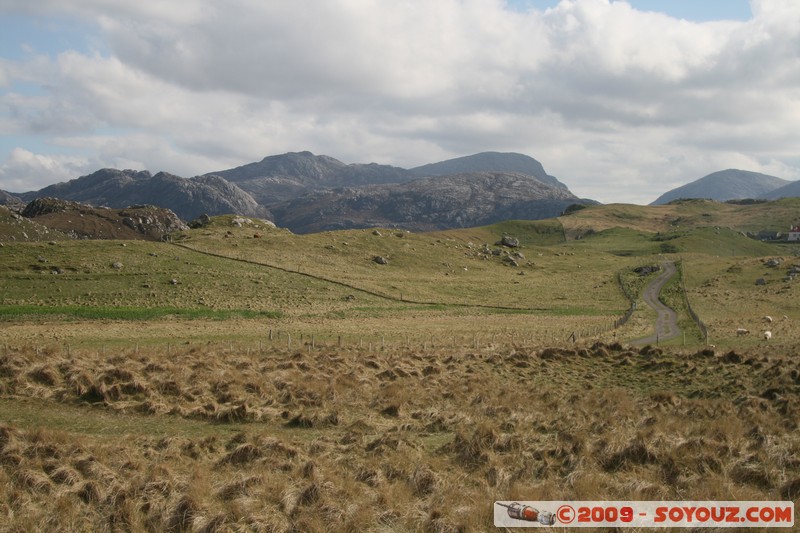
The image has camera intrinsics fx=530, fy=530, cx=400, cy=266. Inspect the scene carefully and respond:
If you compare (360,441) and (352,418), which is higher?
(360,441)

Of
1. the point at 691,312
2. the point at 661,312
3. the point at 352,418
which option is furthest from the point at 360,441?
the point at 661,312

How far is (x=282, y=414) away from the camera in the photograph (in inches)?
878

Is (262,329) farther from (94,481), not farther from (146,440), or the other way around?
(94,481)

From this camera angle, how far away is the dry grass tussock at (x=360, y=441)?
44.6 ft

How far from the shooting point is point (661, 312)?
251 ft

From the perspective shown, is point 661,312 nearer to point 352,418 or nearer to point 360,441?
point 352,418

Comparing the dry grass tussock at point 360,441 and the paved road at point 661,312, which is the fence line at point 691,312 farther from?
the dry grass tussock at point 360,441

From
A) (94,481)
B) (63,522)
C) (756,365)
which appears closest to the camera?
(63,522)

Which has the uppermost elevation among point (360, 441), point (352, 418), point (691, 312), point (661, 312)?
point (360, 441)

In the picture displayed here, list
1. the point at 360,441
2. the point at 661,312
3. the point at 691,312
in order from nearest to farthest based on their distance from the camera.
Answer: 1. the point at 360,441
2. the point at 691,312
3. the point at 661,312

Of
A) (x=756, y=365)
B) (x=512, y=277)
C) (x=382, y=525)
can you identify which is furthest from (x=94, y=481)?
(x=512, y=277)

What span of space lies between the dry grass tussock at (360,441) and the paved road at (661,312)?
2297cm

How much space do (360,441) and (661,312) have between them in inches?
2737

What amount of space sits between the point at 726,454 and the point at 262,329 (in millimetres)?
42048
